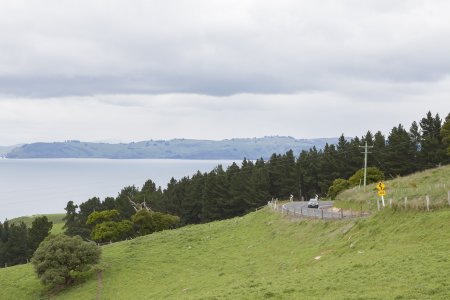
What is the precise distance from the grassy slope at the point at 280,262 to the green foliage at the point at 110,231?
1728cm

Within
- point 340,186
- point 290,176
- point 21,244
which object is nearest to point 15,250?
point 21,244

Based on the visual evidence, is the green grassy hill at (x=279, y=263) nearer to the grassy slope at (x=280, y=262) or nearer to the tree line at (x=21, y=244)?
the grassy slope at (x=280, y=262)

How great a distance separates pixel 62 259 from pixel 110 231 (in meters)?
30.4

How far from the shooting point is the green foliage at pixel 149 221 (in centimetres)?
8369

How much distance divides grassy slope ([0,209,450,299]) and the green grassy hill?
0.31 feet

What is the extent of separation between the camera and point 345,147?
112312 millimetres

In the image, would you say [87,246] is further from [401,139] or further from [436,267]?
[401,139]

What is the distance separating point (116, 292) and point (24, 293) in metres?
13.3

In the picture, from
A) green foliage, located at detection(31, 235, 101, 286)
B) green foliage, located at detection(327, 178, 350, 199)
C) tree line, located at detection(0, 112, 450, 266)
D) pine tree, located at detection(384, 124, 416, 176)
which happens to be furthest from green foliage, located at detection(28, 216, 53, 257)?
pine tree, located at detection(384, 124, 416, 176)

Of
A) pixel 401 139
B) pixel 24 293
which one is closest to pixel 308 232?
pixel 24 293

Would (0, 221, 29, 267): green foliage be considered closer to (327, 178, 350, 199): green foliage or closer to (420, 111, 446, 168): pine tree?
(327, 178, 350, 199): green foliage

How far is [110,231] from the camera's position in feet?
267

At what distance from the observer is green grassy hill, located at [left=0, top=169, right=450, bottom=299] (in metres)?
22.9

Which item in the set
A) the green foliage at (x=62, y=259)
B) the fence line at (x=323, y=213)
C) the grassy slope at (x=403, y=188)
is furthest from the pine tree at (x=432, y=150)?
the green foliage at (x=62, y=259)
